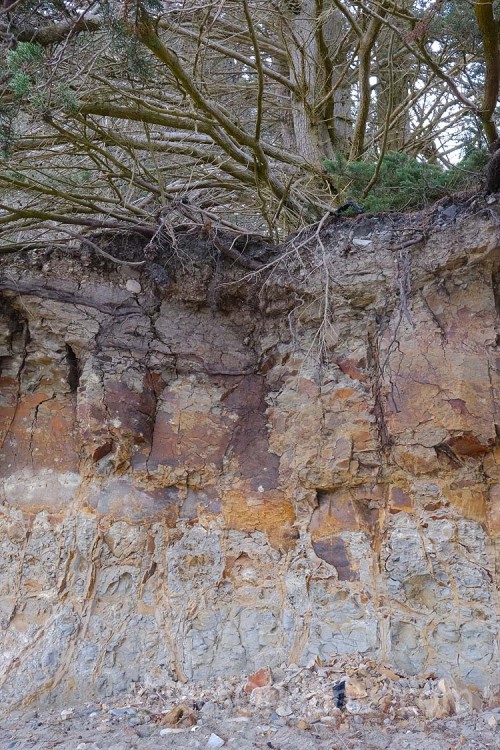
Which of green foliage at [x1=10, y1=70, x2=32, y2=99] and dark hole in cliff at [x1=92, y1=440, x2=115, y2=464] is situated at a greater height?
green foliage at [x1=10, y1=70, x2=32, y2=99]

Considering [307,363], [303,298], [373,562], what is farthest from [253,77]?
[373,562]

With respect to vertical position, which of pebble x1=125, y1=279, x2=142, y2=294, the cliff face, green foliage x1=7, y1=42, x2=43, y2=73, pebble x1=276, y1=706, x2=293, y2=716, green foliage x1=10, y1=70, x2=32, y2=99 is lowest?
pebble x1=276, y1=706, x2=293, y2=716

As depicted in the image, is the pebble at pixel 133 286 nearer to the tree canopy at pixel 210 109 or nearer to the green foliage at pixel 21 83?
the tree canopy at pixel 210 109

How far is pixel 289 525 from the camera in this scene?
14.8 feet

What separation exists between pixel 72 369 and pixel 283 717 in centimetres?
300

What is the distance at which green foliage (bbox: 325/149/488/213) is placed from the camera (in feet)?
15.8

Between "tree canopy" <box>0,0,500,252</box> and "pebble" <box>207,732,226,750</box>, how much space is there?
3499 mm

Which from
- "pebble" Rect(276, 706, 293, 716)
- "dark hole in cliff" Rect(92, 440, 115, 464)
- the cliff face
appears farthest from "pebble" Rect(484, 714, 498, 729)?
"dark hole in cliff" Rect(92, 440, 115, 464)

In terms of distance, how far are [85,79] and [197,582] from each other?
3.62 metres

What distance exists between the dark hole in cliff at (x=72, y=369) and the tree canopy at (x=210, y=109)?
3.15 feet

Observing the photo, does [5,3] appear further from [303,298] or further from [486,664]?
[486,664]

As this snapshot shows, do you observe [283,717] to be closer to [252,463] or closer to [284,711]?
[284,711]

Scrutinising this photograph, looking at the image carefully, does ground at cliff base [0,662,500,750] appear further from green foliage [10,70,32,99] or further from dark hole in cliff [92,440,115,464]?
green foliage [10,70,32,99]

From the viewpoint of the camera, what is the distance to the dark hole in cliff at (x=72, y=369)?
489 cm
